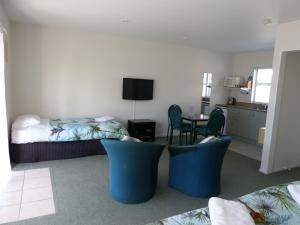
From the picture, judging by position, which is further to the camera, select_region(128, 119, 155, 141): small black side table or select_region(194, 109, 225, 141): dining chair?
select_region(128, 119, 155, 141): small black side table

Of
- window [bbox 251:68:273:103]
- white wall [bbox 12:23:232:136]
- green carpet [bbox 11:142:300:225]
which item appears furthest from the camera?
window [bbox 251:68:273:103]

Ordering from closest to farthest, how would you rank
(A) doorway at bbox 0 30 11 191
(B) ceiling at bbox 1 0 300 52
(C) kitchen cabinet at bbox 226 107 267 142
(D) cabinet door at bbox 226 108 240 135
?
(B) ceiling at bbox 1 0 300 52
(A) doorway at bbox 0 30 11 191
(C) kitchen cabinet at bbox 226 107 267 142
(D) cabinet door at bbox 226 108 240 135

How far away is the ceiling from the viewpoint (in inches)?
116

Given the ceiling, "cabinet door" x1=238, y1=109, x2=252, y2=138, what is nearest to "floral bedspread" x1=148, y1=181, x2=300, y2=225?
the ceiling

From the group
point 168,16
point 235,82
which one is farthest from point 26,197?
point 235,82

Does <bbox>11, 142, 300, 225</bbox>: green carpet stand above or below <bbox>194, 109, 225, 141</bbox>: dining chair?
below

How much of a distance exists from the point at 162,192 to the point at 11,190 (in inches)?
Answer: 78.2

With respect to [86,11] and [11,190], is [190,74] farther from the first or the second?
[11,190]

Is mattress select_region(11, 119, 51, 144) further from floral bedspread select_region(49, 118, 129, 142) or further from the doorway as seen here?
the doorway

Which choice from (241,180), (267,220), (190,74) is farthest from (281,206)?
(190,74)

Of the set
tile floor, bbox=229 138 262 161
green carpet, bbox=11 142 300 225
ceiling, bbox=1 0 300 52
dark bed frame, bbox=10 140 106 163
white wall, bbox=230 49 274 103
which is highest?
ceiling, bbox=1 0 300 52

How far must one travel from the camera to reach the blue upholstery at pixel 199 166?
110 inches

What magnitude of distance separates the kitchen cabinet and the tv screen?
8.58 ft

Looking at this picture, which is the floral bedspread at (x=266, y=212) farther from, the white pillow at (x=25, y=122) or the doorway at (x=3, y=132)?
the white pillow at (x=25, y=122)
